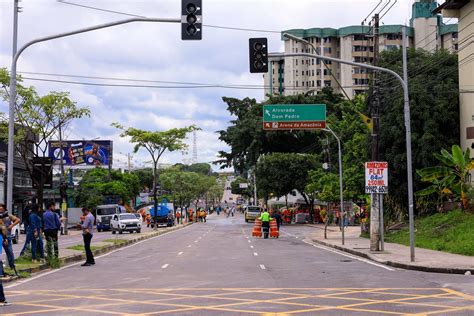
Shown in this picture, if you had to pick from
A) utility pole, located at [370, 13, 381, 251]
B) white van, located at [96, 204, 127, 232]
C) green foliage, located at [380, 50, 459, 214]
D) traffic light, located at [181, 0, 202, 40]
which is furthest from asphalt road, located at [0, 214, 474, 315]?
white van, located at [96, 204, 127, 232]

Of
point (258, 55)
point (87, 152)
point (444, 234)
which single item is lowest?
point (444, 234)

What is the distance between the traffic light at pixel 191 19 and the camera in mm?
15383

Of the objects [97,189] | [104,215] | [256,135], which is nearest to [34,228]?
[104,215]

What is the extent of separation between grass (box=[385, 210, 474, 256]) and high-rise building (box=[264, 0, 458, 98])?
71.7 meters

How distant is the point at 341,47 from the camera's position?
4838 inches

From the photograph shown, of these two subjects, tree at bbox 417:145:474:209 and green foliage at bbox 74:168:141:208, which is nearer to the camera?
tree at bbox 417:145:474:209

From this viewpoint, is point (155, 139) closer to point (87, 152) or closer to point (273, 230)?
point (273, 230)

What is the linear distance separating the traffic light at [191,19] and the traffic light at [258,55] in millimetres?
3025

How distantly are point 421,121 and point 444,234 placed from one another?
8941mm

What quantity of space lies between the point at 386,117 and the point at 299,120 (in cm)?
662

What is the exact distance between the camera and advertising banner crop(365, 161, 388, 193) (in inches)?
926

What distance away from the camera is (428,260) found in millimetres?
20438

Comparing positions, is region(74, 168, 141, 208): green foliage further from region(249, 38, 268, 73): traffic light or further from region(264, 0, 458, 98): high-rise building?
region(249, 38, 268, 73): traffic light

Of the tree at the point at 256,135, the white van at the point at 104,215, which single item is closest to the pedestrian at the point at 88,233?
the white van at the point at 104,215
